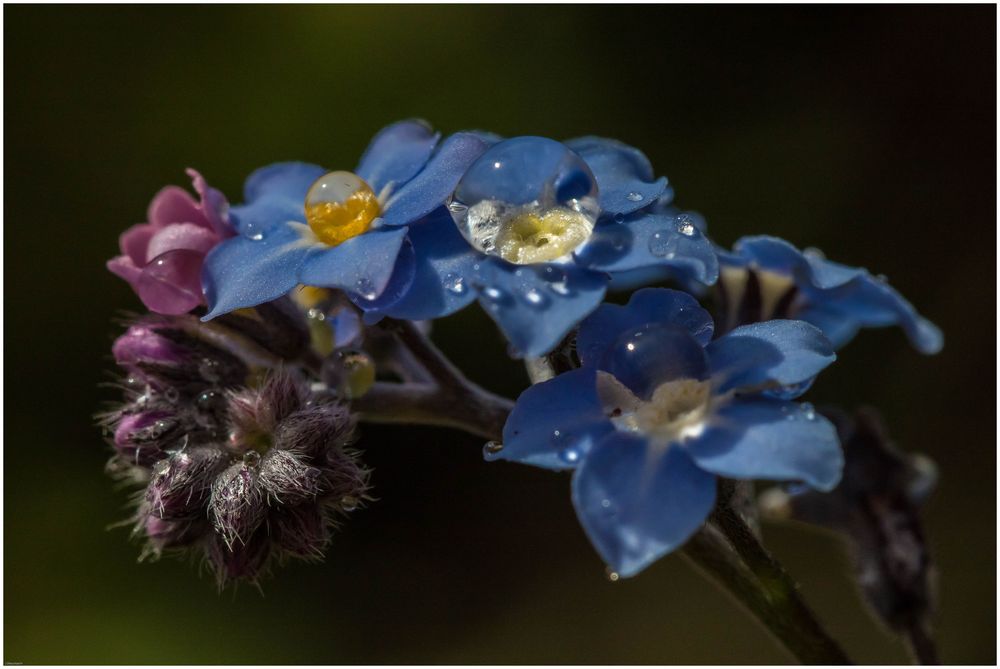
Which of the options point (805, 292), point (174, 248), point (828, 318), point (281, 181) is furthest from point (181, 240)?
point (828, 318)

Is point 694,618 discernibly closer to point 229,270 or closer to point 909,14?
point 909,14

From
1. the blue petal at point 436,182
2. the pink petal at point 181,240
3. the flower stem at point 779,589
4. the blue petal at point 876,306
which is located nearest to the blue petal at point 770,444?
the flower stem at point 779,589

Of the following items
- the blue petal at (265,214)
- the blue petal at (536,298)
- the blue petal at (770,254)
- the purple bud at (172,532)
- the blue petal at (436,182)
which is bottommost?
the purple bud at (172,532)

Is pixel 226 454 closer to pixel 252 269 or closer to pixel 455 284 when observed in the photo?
pixel 252 269

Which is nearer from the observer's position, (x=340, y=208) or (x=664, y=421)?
(x=664, y=421)

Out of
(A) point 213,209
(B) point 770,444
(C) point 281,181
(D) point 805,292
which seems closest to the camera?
(B) point 770,444

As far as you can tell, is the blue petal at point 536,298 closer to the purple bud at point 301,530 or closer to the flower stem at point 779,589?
the flower stem at point 779,589

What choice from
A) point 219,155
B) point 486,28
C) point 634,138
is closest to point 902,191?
point 634,138
